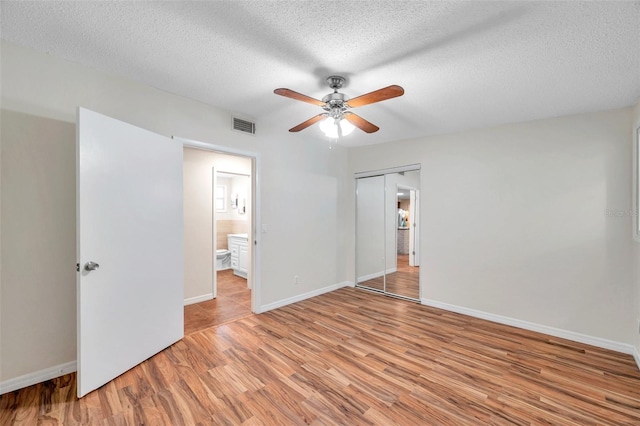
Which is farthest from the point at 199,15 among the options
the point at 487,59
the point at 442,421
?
the point at 442,421

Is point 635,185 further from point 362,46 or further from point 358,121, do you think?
point 362,46

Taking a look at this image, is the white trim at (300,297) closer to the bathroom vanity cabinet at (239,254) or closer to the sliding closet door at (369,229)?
the sliding closet door at (369,229)

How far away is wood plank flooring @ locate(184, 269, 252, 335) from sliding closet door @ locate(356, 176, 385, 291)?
206 centimetres

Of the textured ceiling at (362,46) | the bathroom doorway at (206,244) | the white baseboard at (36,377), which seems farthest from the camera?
the bathroom doorway at (206,244)

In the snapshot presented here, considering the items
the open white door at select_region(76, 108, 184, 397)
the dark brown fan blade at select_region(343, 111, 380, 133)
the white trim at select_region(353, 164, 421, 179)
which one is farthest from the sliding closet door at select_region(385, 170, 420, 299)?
the open white door at select_region(76, 108, 184, 397)

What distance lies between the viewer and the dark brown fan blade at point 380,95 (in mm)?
1826

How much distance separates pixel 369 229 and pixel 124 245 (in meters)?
3.73

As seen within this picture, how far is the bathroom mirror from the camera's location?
15.4 ft

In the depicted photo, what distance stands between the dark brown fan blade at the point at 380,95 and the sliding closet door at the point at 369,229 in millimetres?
2821

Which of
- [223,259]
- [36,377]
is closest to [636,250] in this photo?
[36,377]

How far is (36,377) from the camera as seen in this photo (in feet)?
→ 6.73

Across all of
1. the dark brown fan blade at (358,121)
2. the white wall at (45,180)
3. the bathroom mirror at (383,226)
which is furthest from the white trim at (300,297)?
the dark brown fan blade at (358,121)

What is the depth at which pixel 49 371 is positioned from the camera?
2102 mm

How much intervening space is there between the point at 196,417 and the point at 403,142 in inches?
159
